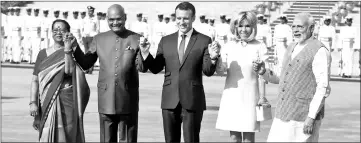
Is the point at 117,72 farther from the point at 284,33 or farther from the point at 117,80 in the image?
the point at 284,33

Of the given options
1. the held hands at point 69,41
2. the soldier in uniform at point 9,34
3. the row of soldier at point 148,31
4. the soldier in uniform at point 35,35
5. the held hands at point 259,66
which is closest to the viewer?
the held hands at point 259,66

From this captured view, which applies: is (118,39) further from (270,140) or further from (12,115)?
(12,115)

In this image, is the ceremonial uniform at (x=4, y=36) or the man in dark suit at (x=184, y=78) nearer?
the man in dark suit at (x=184, y=78)

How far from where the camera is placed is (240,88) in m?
11.5

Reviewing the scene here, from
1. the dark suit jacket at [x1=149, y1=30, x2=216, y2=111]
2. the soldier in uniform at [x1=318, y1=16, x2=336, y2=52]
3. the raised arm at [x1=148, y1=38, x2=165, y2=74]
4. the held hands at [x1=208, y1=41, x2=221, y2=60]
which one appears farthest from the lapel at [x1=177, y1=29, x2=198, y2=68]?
the soldier in uniform at [x1=318, y1=16, x2=336, y2=52]

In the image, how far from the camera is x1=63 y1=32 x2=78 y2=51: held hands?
38.7 ft

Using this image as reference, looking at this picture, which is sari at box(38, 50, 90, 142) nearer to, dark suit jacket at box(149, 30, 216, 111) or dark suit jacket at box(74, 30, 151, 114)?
dark suit jacket at box(74, 30, 151, 114)

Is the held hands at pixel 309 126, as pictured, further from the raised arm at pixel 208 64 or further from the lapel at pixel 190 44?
the lapel at pixel 190 44

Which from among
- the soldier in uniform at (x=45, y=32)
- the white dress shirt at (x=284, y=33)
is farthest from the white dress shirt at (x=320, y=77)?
the soldier in uniform at (x=45, y=32)

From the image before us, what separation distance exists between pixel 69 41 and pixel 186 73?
1.15 metres

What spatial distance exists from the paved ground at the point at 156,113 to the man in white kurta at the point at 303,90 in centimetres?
506

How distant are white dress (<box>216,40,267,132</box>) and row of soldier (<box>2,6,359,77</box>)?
18939 mm

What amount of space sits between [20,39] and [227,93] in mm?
24483

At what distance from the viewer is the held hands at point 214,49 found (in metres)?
11.2
